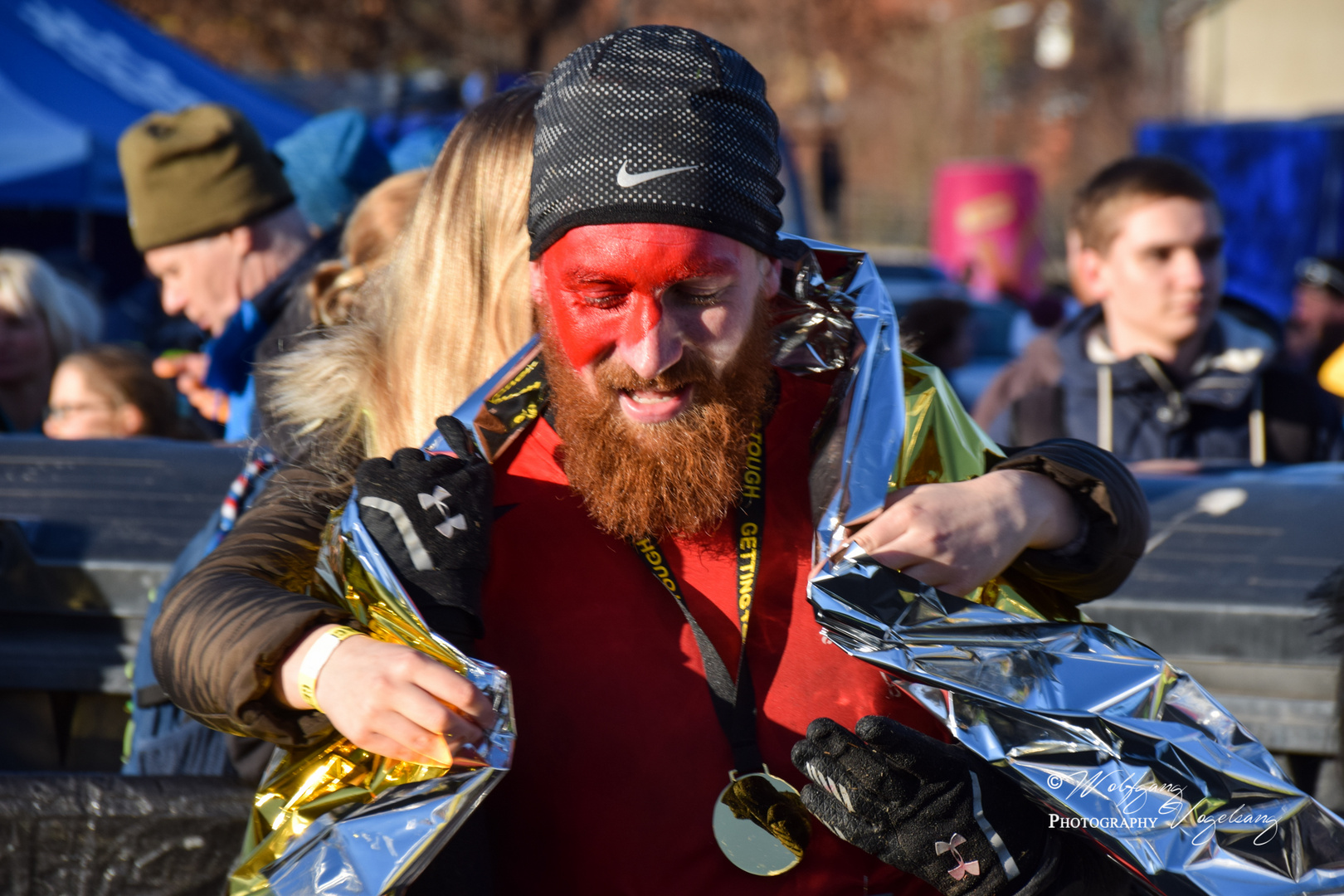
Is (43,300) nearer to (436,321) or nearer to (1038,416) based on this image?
(436,321)

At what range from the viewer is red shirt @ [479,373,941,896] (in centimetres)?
161

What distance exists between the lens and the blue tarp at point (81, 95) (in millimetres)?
7066

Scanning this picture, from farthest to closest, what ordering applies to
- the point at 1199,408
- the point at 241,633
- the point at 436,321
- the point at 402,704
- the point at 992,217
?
the point at 992,217
the point at 1199,408
the point at 436,321
the point at 241,633
the point at 402,704

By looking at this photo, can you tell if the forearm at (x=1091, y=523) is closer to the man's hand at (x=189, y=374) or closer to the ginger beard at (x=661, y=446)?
the ginger beard at (x=661, y=446)

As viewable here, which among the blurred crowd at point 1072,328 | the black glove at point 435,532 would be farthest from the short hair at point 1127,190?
the black glove at point 435,532

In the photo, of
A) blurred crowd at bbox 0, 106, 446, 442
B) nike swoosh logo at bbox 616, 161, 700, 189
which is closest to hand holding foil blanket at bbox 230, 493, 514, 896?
nike swoosh logo at bbox 616, 161, 700, 189

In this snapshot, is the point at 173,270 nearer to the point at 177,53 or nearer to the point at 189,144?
the point at 189,144

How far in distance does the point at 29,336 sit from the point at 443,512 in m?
3.38

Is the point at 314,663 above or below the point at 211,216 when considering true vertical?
below

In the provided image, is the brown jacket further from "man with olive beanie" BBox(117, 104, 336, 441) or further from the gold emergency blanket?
"man with olive beanie" BBox(117, 104, 336, 441)

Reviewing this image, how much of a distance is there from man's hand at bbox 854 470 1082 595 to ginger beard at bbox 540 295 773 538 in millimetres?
243

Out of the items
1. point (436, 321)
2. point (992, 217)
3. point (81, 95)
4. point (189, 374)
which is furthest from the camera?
point (992, 217)

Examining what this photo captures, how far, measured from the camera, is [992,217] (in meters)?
16.4

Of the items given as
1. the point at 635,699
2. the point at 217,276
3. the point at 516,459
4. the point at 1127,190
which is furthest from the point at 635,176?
the point at 1127,190
